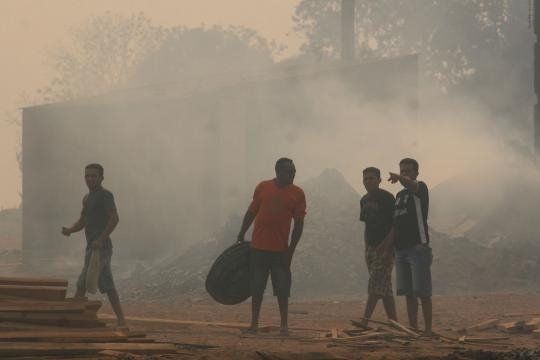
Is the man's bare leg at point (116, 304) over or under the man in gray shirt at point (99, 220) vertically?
under

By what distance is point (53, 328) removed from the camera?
976 centimetres

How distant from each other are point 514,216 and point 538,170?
3400 mm

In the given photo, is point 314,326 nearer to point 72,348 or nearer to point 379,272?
point 379,272

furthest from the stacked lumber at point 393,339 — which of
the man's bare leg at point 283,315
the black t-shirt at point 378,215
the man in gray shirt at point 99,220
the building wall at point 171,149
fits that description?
the building wall at point 171,149

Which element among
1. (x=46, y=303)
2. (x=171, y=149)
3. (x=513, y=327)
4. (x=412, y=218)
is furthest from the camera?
(x=171, y=149)

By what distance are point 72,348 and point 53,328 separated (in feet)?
3.41

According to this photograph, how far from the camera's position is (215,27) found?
85562 millimetres

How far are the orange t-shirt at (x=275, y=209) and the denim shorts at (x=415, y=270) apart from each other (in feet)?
3.96

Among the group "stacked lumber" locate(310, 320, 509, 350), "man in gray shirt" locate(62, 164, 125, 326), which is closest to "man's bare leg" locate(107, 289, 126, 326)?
"man in gray shirt" locate(62, 164, 125, 326)

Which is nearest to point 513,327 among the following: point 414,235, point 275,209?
Result: point 414,235

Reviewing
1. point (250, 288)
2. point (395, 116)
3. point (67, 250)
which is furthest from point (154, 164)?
point (250, 288)

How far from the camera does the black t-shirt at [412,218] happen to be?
39.8 feet

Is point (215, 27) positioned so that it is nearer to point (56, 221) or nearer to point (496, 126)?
point (496, 126)

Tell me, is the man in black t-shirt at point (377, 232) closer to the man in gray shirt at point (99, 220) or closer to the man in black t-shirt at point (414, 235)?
the man in black t-shirt at point (414, 235)
